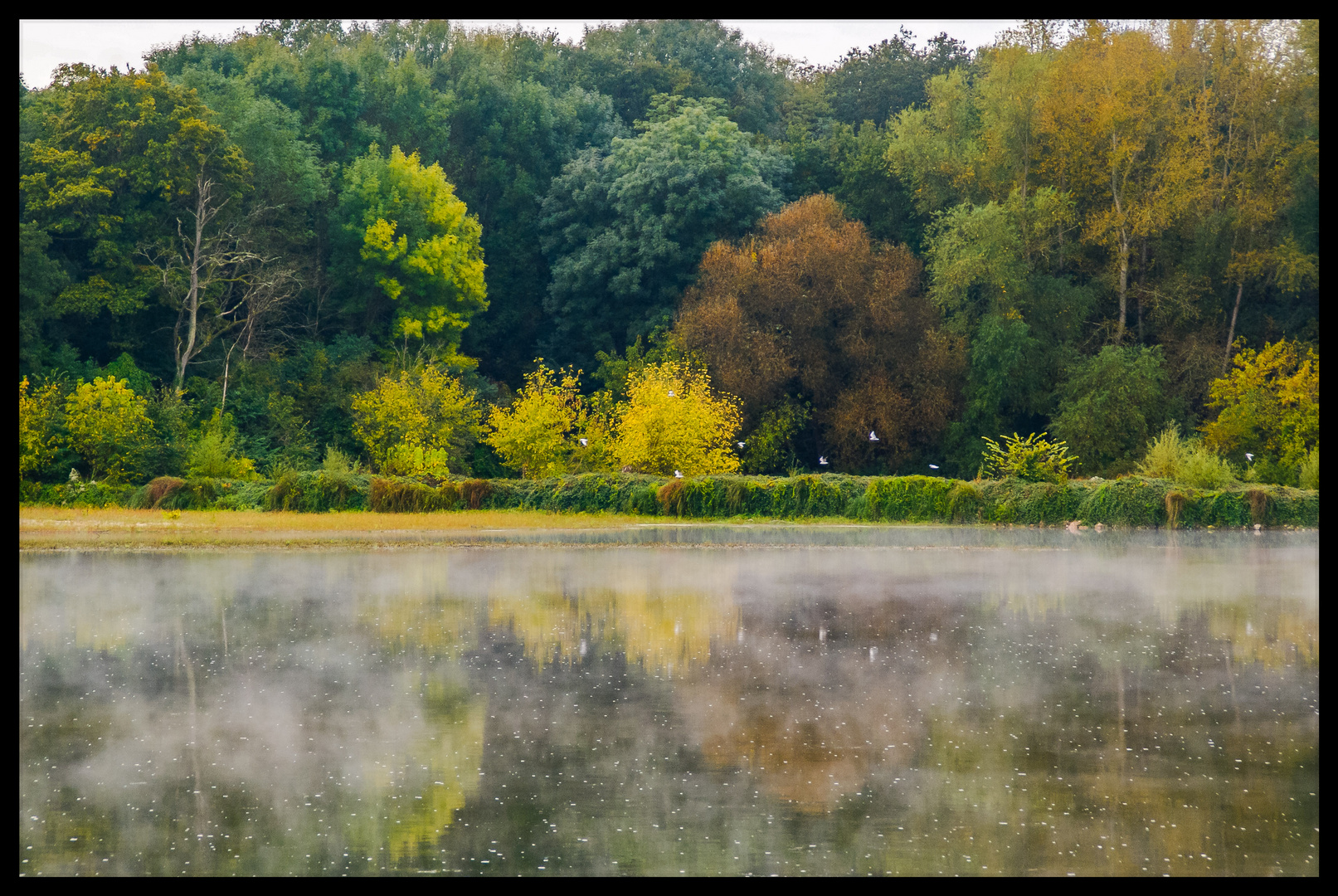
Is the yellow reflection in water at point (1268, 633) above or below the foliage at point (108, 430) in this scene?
below

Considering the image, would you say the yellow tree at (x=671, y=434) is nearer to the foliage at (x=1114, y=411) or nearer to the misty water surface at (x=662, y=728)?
the foliage at (x=1114, y=411)

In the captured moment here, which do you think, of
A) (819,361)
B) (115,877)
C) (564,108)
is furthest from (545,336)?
(115,877)

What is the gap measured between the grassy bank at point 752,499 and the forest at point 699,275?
1.85 m

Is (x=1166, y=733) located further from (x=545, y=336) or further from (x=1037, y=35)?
(x=545, y=336)

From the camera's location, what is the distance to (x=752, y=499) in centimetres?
2645

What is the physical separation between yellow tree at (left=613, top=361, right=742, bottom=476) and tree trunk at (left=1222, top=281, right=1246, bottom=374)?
13.6m

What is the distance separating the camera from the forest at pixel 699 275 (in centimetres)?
3197

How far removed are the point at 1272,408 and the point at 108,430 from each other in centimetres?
2779

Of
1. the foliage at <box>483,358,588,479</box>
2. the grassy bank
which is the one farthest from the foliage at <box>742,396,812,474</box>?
the grassy bank

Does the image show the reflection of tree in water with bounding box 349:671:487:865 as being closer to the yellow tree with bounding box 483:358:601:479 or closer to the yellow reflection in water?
the yellow reflection in water

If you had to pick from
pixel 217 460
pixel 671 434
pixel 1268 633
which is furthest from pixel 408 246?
pixel 1268 633

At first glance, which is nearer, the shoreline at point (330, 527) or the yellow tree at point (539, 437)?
the shoreline at point (330, 527)

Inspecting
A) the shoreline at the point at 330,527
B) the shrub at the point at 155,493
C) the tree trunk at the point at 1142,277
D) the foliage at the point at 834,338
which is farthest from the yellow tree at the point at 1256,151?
the shrub at the point at 155,493

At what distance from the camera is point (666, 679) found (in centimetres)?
998
